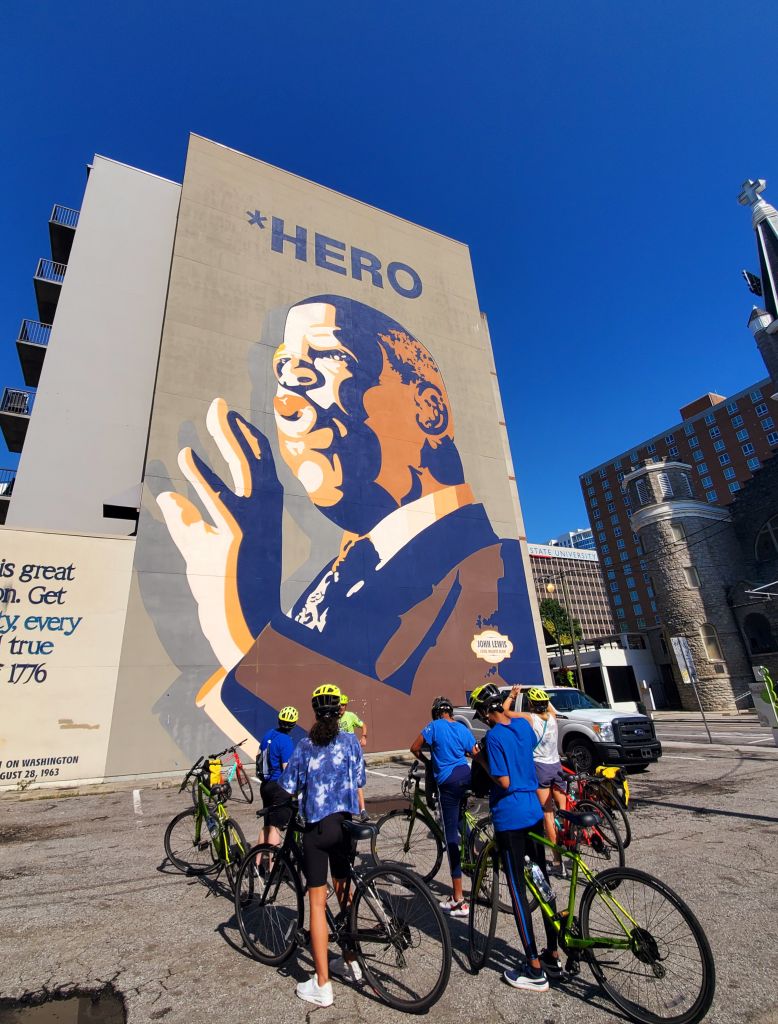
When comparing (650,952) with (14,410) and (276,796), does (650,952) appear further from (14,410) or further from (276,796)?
(14,410)

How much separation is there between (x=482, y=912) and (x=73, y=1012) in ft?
9.69

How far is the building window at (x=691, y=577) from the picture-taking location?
35562 mm

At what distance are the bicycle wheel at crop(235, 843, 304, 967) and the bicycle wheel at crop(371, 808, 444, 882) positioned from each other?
5.07ft

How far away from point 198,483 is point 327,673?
8098 millimetres

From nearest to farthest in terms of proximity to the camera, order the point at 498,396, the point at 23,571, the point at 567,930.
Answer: the point at 567,930, the point at 23,571, the point at 498,396

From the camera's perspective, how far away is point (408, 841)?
6.08m

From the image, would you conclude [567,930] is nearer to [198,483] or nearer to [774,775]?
[774,775]

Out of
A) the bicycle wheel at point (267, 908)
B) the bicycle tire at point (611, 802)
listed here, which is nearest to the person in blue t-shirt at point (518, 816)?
the bicycle wheel at point (267, 908)

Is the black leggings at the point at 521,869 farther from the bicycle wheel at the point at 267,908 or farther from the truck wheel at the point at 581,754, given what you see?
the truck wheel at the point at 581,754

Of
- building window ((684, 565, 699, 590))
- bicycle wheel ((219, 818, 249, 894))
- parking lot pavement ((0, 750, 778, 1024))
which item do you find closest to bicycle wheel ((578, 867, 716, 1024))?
parking lot pavement ((0, 750, 778, 1024))

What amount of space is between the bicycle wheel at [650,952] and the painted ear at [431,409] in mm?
20969

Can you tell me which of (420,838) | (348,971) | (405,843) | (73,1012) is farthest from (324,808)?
(420,838)

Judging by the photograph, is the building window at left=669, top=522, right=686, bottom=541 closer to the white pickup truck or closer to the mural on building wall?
the mural on building wall

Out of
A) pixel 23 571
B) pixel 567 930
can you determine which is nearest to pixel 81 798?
pixel 23 571
